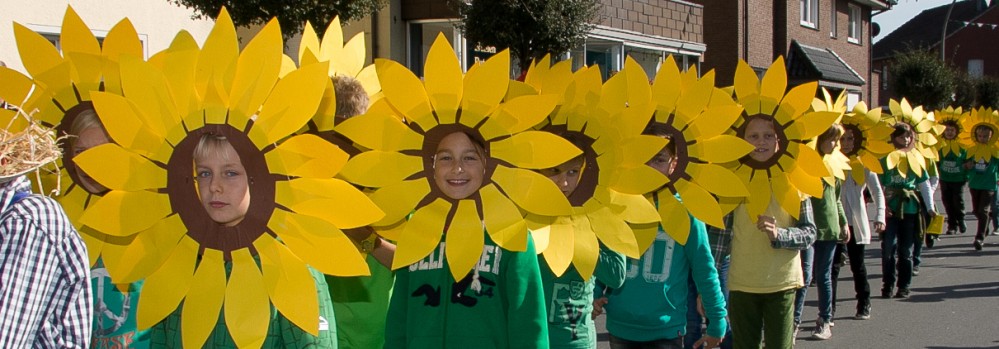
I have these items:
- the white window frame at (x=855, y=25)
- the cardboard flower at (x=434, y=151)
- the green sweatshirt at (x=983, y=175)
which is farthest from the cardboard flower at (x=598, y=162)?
the white window frame at (x=855, y=25)

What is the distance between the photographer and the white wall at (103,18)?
1158 cm

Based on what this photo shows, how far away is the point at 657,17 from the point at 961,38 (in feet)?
137

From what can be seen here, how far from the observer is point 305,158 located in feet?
8.38

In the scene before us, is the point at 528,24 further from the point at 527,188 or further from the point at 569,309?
the point at 527,188

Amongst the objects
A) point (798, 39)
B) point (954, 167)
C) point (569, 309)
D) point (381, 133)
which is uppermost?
point (798, 39)

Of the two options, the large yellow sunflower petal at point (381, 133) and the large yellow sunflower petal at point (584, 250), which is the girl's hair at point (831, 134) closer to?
the large yellow sunflower petal at point (584, 250)

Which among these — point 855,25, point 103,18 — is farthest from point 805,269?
point 855,25

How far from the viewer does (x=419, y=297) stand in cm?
313

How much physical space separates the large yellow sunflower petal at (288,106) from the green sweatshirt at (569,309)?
1.43m

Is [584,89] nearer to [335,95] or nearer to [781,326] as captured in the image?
[335,95]

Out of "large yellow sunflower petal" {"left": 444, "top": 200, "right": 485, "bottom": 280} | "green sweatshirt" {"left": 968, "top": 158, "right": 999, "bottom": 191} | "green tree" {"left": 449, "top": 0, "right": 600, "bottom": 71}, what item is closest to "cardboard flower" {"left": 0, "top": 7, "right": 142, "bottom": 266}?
"large yellow sunflower petal" {"left": 444, "top": 200, "right": 485, "bottom": 280}

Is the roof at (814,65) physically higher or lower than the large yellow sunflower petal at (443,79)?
higher

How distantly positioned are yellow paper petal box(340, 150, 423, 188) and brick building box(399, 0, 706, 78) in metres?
10.9

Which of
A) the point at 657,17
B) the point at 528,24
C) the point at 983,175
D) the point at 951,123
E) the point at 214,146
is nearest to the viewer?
the point at 214,146
